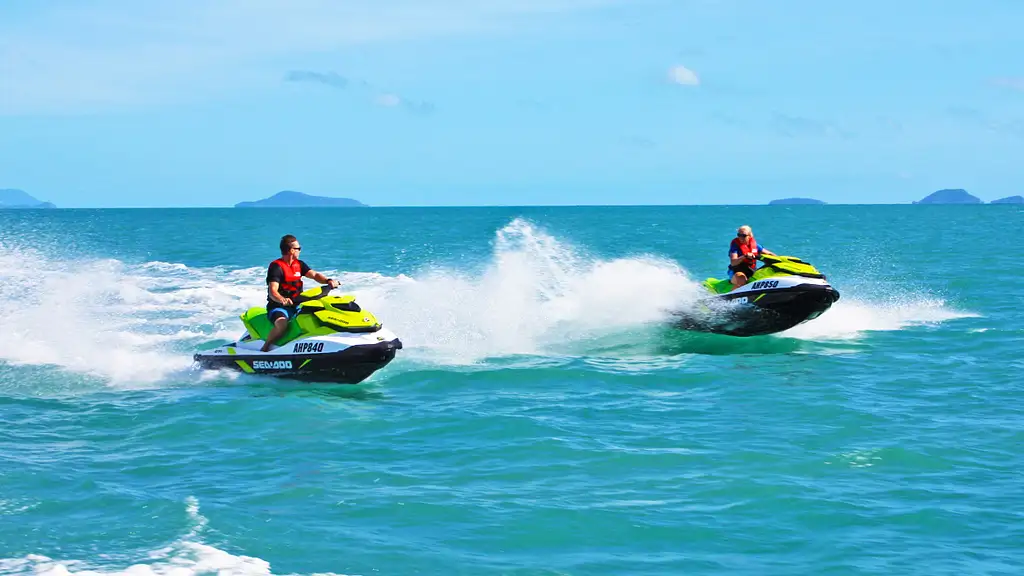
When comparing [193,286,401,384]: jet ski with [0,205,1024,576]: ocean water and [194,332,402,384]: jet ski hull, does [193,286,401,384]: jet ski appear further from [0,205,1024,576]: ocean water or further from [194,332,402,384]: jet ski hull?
[0,205,1024,576]: ocean water

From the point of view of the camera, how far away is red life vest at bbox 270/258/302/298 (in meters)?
13.1

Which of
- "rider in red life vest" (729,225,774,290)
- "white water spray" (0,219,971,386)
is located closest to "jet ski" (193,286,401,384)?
"white water spray" (0,219,971,386)

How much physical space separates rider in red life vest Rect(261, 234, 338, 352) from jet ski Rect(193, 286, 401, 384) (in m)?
0.09

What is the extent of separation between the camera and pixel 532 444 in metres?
10.6

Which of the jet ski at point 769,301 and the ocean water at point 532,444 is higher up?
the jet ski at point 769,301

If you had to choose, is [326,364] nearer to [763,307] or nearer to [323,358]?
[323,358]

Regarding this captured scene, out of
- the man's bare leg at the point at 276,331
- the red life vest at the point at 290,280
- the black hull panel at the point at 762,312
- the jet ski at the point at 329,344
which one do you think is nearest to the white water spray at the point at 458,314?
the black hull panel at the point at 762,312

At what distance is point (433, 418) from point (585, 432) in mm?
Answer: 1714

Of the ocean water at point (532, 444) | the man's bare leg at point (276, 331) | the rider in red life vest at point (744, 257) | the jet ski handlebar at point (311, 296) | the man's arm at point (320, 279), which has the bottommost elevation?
the ocean water at point (532, 444)

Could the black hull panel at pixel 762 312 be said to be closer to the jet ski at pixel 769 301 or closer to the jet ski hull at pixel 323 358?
the jet ski at pixel 769 301

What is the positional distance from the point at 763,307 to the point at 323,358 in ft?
22.6

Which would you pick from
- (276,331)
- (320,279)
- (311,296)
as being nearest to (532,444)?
(311,296)

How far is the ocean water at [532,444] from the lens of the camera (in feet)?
25.4

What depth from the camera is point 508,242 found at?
23.0m
